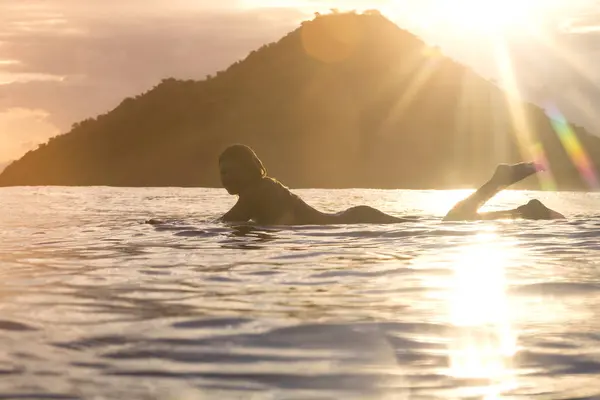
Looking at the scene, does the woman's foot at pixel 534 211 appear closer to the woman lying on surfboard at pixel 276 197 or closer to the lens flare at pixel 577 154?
the woman lying on surfboard at pixel 276 197

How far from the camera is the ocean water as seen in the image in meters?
3.81

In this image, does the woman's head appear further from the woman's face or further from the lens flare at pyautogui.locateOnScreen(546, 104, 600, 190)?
Result: the lens flare at pyautogui.locateOnScreen(546, 104, 600, 190)

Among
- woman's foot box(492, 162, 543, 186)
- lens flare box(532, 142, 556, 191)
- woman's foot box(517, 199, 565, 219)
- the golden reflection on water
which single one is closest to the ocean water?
the golden reflection on water

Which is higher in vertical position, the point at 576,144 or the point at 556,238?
the point at 576,144

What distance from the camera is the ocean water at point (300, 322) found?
3.81 m

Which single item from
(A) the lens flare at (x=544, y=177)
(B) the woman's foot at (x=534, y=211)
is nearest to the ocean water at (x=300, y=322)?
(B) the woman's foot at (x=534, y=211)

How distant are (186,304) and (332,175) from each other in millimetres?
172967

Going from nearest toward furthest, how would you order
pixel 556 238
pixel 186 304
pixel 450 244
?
pixel 186 304 < pixel 450 244 < pixel 556 238

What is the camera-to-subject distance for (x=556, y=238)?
11375mm

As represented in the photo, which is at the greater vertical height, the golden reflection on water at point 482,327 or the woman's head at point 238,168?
the woman's head at point 238,168

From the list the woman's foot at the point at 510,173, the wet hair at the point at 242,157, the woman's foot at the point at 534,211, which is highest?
the wet hair at the point at 242,157

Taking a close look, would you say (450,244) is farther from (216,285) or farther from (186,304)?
(186,304)

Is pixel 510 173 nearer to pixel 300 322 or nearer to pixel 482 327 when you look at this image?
pixel 482 327

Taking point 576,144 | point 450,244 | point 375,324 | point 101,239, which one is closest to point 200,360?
point 375,324
